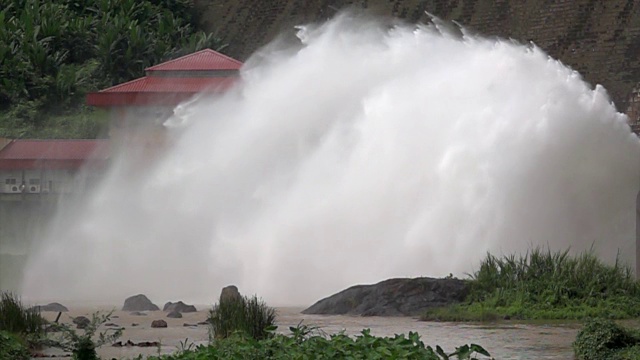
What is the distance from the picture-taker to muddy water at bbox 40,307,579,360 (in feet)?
49.8

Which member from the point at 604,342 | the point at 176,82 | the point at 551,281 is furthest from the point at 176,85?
the point at 604,342

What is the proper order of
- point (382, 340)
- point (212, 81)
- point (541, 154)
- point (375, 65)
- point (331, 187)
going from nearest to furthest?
1. point (382, 340)
2. point (541, 154)
3. point (331, 187)
4. point (375, 65)
5. point (212, 81)

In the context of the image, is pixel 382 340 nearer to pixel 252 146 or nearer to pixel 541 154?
pixel 541 154

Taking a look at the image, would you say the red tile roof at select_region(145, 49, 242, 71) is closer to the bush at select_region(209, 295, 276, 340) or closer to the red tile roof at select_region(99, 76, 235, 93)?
the red tile roof at select_region(99, 76, 235, 93)

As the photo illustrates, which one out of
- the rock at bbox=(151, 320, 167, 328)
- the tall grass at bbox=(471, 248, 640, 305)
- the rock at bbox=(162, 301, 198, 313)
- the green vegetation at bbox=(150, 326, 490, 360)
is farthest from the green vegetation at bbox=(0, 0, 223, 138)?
the green vegetation at bbox=(150, 326, 490, 360)

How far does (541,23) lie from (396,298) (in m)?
26.4

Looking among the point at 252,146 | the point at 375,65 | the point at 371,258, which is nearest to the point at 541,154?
the point at 371,258

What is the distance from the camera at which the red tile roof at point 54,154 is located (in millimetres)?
44875

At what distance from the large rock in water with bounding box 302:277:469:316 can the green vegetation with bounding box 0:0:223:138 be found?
30478 mm

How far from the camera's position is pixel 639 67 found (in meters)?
40.3

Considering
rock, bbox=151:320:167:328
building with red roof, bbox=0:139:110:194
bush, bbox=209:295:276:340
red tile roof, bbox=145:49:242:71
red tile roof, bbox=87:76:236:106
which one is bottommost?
bush, bbox=209:295:276:340

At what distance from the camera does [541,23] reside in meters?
45.8

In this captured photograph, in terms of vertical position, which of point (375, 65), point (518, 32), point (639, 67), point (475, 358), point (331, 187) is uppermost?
point (518, 32)

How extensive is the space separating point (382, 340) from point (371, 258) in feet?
40.9
